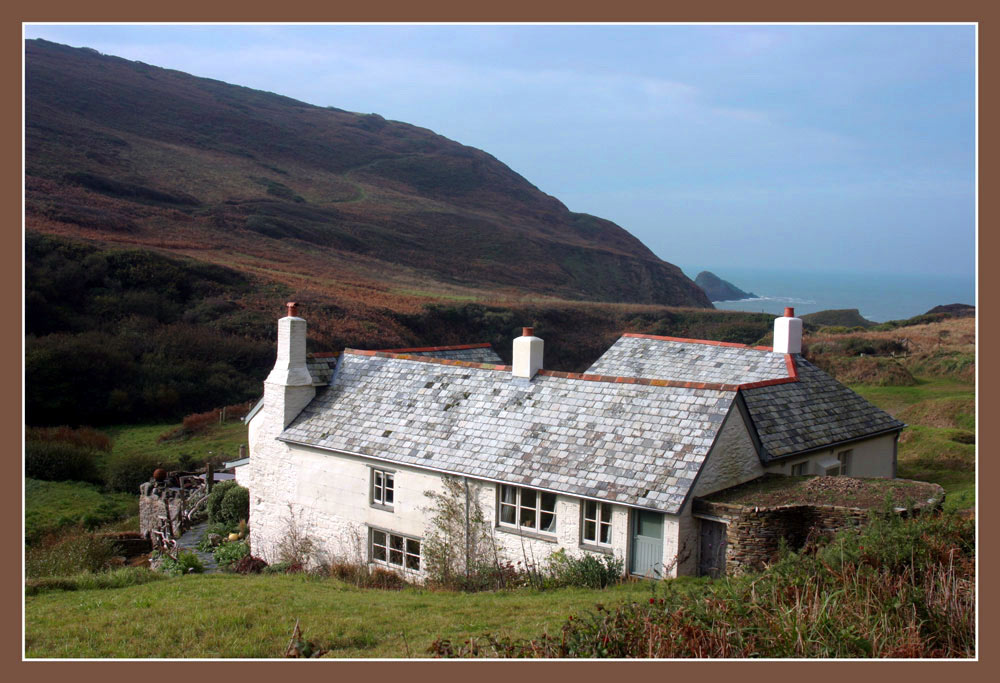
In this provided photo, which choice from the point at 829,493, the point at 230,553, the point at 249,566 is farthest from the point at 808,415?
the point at 230,553

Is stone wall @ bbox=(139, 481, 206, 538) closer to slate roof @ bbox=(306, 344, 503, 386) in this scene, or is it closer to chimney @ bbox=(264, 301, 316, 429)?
chimney @ bbox=(264, 301, 316, 429)

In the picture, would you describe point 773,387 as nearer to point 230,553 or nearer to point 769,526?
point 769,526

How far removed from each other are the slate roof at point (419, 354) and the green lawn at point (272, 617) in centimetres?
630

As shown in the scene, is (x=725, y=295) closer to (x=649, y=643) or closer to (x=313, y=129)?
(x=313, y=129)

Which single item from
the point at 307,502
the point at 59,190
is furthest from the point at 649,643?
the point at 59,190

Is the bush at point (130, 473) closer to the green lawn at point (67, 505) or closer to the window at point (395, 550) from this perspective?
the green lawn at point (67, 505)

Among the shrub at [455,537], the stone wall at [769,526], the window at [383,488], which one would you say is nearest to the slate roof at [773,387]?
the stone wall at [769,526]

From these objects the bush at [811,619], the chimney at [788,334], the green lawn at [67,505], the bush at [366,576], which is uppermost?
the chimney at [788,334]

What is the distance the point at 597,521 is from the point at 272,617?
5876mm

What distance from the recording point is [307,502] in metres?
18.8

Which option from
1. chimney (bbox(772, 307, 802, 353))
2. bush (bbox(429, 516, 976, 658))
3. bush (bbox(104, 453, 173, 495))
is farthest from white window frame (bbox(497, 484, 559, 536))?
bush (bbox(104, 453, 173, 495))

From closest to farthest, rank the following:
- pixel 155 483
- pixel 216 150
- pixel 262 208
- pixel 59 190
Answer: pixel 155 483, pixel 59 190, pixel 262 208, pixel 216 150

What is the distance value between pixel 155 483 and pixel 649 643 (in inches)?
757

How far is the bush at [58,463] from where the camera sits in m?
29.5
